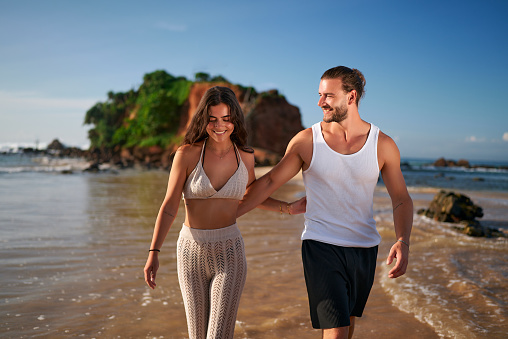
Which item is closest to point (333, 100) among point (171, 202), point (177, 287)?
point (171, 202)

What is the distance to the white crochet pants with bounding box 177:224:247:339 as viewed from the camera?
2598 mm

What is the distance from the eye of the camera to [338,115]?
2781 millimetres

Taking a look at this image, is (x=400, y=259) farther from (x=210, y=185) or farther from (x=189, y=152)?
(x=189, y=152)

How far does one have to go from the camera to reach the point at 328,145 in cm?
273

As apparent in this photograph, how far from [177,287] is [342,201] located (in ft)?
10.2

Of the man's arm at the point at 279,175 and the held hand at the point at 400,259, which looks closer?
the held hand at the point at 400,259

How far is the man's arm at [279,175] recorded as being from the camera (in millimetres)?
2834

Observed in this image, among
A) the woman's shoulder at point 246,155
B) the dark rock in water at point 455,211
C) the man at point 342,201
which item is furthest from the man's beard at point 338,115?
the dark rock in water at point 455,211

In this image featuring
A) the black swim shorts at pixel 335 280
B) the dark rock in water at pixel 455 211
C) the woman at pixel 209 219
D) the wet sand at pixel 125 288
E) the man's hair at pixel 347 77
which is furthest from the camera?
the dark rock in water at pixel 455 211

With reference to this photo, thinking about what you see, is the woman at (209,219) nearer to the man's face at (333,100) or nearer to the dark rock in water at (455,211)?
the man's face at (333,100)

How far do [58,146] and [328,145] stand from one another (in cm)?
8234

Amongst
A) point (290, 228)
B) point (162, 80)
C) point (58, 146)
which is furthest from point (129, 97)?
point (290, 228)

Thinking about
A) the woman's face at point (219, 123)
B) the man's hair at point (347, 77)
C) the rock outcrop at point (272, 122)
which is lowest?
the woman's face at point (219, 123)

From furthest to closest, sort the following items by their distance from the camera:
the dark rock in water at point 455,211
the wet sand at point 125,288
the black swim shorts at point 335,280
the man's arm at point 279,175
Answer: the dark rock in water at point 455,211
the wet sand at point 125,288
the man's arm at point 279,175
the black swim shorts at point 335,280
